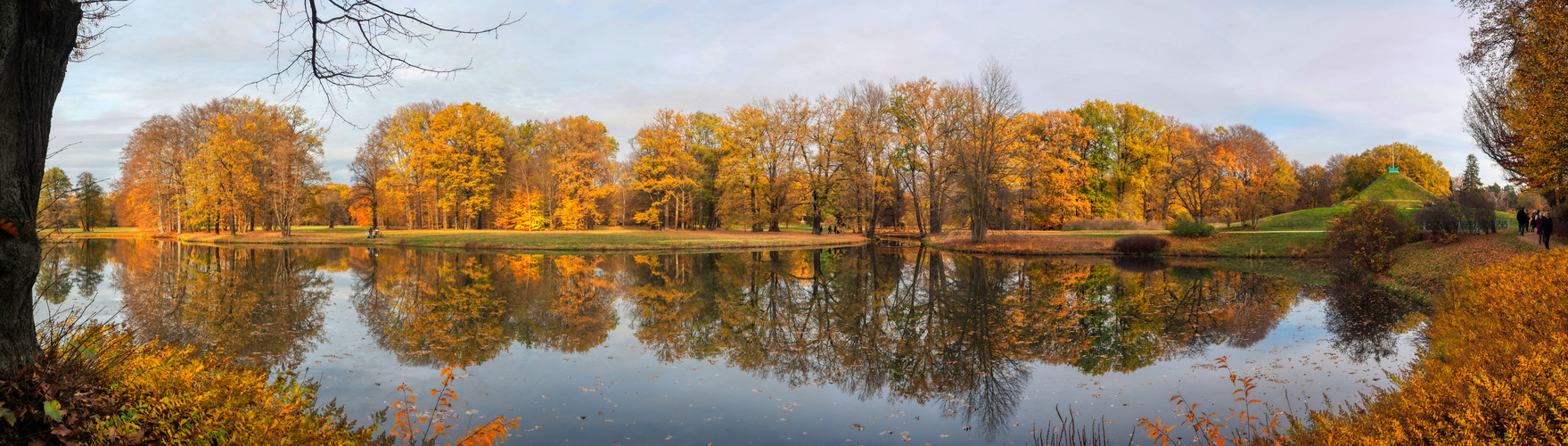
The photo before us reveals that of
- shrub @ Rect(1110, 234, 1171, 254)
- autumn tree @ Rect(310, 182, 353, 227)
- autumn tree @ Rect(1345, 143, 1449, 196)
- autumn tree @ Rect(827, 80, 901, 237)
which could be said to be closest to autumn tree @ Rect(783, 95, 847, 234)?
autumn tree @ Rect(827, 80, 901, 237)

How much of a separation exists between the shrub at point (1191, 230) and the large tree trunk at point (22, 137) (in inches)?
1388

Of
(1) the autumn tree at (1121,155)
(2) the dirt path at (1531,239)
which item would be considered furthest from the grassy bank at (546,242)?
(2) the dirt path at (1531,239)

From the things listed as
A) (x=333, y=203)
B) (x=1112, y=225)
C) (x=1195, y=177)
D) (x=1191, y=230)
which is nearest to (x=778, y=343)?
(x=1191, y=230)

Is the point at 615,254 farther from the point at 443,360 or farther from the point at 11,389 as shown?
the point at 11,389

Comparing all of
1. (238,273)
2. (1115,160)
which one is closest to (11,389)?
(238,273)

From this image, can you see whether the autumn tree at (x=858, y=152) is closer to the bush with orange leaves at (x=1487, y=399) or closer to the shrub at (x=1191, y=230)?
the shrub at (x=1191, y=230)

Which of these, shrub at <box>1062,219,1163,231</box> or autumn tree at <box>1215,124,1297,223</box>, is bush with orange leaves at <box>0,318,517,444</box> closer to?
shrub at <box>1062,219,1163,231</box>

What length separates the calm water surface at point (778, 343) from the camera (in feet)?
21.3

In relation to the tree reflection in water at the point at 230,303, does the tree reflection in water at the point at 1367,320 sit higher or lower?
lower

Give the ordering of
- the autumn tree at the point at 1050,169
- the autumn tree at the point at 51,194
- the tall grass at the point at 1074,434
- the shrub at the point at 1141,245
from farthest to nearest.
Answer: the autumn tree at the point at 1050,169 < the shrub at the point at 1141,245 < the tall grass at the point at 1074,434 < the autumn tree at the point at 51,194

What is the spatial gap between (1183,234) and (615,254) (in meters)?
27.0

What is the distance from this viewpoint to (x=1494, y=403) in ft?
13.5

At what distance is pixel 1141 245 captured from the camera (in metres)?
28.8

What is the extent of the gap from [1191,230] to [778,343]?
27.9 m
